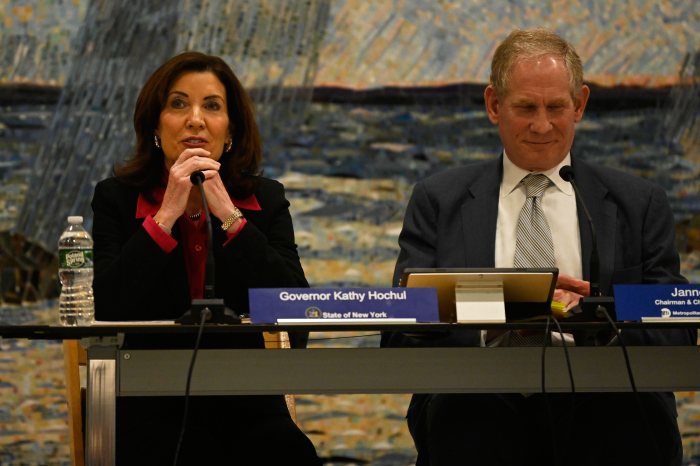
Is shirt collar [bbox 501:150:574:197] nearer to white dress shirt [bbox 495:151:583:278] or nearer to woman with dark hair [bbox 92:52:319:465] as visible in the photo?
white dress shirt [bbox 495:151:583:278]

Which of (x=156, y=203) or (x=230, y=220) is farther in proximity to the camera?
(x=156, y=203)

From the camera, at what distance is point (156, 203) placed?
2.73 metres

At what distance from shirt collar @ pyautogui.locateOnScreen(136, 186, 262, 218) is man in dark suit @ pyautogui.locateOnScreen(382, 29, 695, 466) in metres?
0.43

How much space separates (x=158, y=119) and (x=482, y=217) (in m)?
0.93

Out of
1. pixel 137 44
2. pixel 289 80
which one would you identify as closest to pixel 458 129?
pixel 289 80

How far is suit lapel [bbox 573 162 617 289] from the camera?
249 centimetres

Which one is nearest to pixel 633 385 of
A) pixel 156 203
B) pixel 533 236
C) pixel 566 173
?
pixel 566 173

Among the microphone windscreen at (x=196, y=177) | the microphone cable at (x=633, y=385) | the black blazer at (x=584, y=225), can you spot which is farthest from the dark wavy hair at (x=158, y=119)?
the microphone cable at (x=633, y=385)

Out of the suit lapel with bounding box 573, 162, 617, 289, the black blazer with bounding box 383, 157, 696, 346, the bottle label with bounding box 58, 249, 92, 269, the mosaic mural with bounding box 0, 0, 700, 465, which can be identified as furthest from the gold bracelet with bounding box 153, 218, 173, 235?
the mosaic mural with bounding box 0, 0, 700, 465

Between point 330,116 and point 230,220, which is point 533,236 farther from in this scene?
point 330,116

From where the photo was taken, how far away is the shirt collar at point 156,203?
105 inches

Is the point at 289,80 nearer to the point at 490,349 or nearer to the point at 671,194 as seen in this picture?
the point at 671,194

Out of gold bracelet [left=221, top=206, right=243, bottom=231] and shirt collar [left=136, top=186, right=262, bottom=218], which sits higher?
shirt collar [left=136, top=186, right=262, bottom=218]

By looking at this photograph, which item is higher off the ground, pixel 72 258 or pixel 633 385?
pixel 72 258
